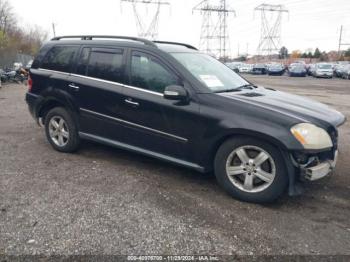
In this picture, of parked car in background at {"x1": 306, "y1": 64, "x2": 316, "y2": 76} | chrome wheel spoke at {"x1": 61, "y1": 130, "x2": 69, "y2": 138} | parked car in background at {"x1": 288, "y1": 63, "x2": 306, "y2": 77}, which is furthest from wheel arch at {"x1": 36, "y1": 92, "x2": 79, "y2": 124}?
parked car in background at {"x1": 306, "y1": 64, "x2": 316, "y2": 76}

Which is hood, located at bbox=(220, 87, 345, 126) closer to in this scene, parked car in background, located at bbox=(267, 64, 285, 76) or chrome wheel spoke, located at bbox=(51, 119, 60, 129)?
chrome wheel spoke, located at bbox=(51, 119, 60, 129)

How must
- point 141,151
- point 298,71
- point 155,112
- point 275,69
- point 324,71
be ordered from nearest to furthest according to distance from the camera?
point 155,112, point 141,151, point 324,71, point 298,71, point 275,69

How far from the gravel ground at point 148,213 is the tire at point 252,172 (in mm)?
134

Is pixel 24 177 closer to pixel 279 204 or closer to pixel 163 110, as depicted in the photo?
pixel 163 110

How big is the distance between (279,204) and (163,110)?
174cm

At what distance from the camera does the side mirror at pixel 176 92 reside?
406cm

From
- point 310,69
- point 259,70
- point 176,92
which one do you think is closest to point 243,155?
point 176,92

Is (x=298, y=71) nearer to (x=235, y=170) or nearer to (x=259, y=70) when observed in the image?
(x=259, y=70)

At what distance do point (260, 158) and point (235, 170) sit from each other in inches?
13.0

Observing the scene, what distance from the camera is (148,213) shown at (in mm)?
3588

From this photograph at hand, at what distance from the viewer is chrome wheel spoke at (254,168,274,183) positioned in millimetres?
3762

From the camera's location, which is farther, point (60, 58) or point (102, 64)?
point (60, 58)

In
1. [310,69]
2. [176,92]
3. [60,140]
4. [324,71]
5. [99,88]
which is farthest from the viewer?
[310,69]

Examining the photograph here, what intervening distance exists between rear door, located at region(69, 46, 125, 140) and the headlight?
2.30m
